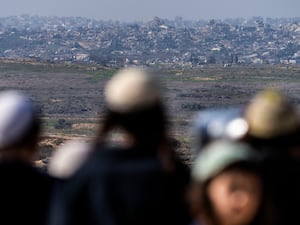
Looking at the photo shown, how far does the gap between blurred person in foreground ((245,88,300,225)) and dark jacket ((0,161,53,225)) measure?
122cm

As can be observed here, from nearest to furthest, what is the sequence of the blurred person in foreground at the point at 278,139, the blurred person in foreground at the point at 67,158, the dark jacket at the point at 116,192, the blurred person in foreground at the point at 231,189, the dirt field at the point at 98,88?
1. the blurred person in foreground at the point at 231,189
2. the blurred person in foreground at the point at 278,139
3. the dark jacket at the point at 116,192
4. the blurred person in foreground at the point at 67,158
5. the dirt field at the point at 98,88

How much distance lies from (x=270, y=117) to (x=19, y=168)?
1.43 metres

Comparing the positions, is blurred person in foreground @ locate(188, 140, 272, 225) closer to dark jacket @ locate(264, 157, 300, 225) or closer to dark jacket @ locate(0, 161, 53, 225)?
dark jacket @ locate(264, 157, 300, 225)

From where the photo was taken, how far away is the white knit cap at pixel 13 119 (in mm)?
4934

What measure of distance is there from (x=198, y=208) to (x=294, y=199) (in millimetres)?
471

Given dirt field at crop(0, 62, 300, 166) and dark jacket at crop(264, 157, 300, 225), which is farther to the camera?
dirt field at crop(0, 62, 300, 166)

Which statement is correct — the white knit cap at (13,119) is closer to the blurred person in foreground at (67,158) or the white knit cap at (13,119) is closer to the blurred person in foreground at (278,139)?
the blurred person in foreground at (67,158)

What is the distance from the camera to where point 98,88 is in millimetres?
120562

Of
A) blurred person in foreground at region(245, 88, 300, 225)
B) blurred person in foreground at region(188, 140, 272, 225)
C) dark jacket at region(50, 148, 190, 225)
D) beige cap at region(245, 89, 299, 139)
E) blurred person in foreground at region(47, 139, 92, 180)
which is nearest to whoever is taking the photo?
blurred person in foreground at region(188, 140, 272, 225)

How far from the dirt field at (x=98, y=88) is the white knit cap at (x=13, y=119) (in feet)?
217

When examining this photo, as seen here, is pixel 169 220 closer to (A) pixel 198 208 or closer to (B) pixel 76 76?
(A) pixel 198 208

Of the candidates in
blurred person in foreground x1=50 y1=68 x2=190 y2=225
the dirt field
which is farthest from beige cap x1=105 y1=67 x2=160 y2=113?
the dirt field

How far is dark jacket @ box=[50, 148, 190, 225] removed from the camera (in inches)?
176

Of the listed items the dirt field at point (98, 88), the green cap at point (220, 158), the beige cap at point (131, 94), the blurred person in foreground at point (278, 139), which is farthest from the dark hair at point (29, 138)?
the dirt field at point (98, 88)
